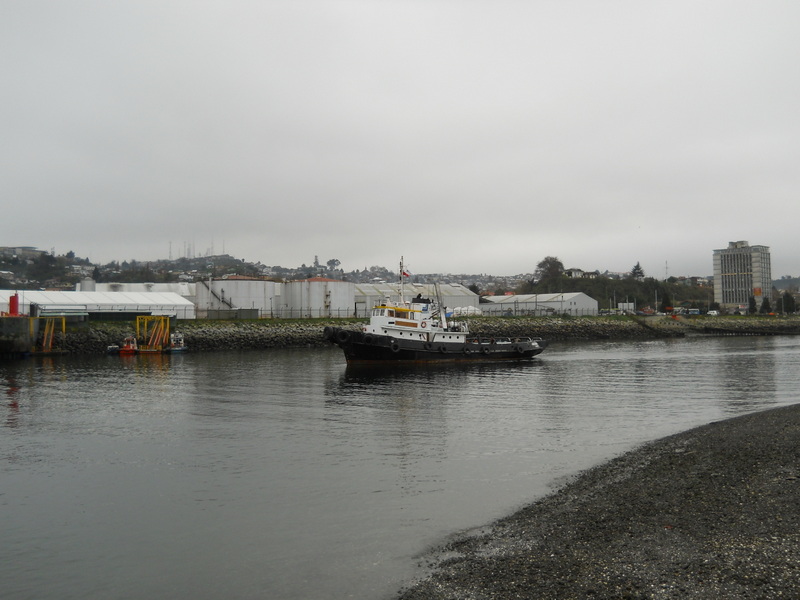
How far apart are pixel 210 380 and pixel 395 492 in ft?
75.3

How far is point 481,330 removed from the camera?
7231 centimetres

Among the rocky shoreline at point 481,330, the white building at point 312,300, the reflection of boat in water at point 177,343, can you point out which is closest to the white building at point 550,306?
the rocky shoreline at point 481,330

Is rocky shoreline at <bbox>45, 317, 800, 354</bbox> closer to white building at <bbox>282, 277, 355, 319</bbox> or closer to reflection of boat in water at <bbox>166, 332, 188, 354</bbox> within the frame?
reflection of boat in water at <bbox>166, 332, 188, 354</bbox>

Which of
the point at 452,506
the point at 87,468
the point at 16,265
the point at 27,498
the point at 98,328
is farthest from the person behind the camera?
the point at 16,265

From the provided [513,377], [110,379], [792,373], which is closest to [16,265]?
[110,379]

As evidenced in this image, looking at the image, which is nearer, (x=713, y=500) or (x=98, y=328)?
(x=713, y=500)

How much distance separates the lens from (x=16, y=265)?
17250cm

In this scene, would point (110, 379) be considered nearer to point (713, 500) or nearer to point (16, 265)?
point (713, 500)

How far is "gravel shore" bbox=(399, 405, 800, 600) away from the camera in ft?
24.7

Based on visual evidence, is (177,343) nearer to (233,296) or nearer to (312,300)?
(233,296)

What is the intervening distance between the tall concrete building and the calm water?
15902 cm

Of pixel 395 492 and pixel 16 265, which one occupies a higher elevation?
pixel 16 265

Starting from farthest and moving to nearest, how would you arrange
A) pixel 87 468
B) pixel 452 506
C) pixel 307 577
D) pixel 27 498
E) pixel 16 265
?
pixel 16 265, pixel 87 468, pixel 27 498, pixel 452 506, pixel 307 577

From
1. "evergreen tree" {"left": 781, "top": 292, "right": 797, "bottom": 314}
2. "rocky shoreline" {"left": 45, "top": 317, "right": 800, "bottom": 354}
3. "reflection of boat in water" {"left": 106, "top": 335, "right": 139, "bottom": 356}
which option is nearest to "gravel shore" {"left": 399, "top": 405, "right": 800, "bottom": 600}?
"reflection of boat in water" {"left": 106, "top": 335, "right": 139, "bottom": 356}
